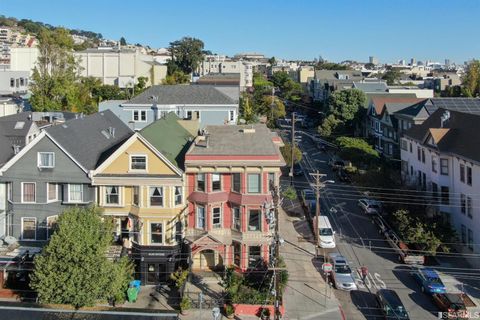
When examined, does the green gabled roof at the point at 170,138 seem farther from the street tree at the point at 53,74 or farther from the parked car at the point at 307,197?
the street tree at the point at 53,74

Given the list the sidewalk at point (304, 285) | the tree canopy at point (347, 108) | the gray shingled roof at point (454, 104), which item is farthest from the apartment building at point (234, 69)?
the sidewalk at point (304, 285)

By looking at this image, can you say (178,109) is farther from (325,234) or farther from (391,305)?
(391,305)

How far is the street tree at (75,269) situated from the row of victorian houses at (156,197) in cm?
408

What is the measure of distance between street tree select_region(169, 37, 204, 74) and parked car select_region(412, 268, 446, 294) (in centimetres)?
8965

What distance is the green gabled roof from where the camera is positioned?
3094 centimetres

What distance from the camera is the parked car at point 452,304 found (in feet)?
83.6

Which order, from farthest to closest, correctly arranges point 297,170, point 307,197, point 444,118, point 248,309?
point 297,170
point 307,197
point 444,118
point 248,309

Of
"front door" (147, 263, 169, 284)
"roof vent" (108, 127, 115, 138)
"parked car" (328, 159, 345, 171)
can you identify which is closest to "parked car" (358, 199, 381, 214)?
"parked car" (328, 159, 345, 171)

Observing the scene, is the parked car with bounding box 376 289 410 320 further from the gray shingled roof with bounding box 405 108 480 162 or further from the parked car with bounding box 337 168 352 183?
the parked car with bounding box 337 168 352 183

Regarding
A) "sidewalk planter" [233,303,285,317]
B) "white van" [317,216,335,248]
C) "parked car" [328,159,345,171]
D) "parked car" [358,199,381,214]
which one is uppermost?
"parked car" [328,159,345,171]

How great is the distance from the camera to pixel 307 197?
46.9 m

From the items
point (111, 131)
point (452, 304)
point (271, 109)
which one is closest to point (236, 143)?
point (111, 131)

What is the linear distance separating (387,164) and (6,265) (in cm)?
4009

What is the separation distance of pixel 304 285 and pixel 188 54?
8975 centimetres
